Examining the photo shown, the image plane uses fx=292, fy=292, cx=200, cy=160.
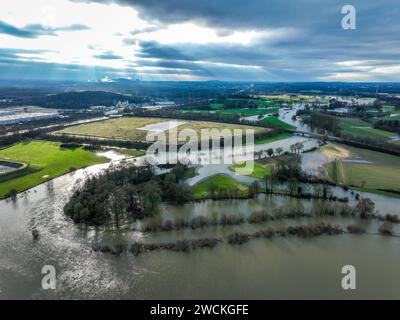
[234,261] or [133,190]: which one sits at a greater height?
[133,190]

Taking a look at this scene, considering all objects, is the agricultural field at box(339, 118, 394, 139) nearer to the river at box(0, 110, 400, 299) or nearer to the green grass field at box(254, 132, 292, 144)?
the green grass field at box(254, 132, 292, 144)

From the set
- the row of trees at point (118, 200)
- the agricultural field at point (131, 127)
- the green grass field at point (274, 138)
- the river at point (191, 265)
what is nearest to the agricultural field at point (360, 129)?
the green grass field at point (274, 138)

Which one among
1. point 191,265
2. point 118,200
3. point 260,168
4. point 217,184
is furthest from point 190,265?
point 260,168

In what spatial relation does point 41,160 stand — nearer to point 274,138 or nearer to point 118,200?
point 118,200

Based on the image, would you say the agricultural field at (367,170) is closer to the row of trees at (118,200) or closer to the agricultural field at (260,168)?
the agricultural field at (260,168)

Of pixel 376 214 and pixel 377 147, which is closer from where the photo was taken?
pixel 376 214

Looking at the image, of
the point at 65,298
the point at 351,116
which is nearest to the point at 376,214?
the point at 65,298

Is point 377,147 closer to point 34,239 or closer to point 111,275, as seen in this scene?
point 111,275

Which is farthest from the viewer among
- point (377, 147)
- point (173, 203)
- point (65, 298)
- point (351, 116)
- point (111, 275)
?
point (351, 116)
